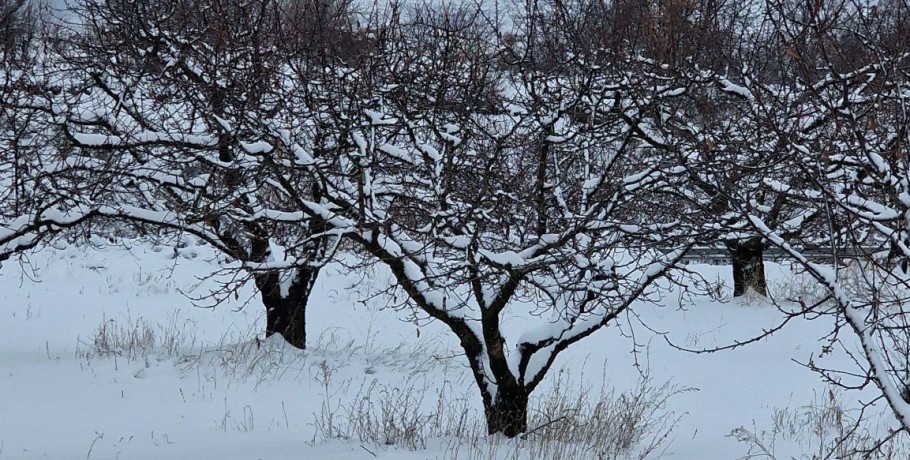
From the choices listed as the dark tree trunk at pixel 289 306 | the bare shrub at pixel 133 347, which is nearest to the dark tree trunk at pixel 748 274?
the dark tree trunk at pixel 289 306

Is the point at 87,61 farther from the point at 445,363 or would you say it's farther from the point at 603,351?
the point at 603,351

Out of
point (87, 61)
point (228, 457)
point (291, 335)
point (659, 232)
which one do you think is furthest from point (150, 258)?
point (659, 232)

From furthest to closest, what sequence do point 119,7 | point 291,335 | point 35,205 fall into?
point 291,335 → point 119,7 → point 35,205

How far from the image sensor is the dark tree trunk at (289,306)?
27.6ft

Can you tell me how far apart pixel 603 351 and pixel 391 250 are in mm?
5619

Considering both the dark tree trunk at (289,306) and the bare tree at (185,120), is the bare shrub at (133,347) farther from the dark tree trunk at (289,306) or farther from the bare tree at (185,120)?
the bare tree at (185,120)

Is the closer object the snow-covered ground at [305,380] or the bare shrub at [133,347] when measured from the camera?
the snow-covered ground at [305,380]

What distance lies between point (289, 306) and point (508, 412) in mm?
3902

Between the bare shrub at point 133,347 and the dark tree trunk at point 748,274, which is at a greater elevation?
the dark tree trunk at point 748,274

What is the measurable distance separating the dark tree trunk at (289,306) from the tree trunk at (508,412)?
11.8 feet

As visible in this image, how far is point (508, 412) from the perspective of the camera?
5.20 meters

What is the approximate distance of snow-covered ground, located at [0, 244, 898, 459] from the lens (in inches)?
212

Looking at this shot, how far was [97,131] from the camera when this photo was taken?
24.7 ft

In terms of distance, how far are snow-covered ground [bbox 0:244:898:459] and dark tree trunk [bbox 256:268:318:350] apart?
0.28 meters
